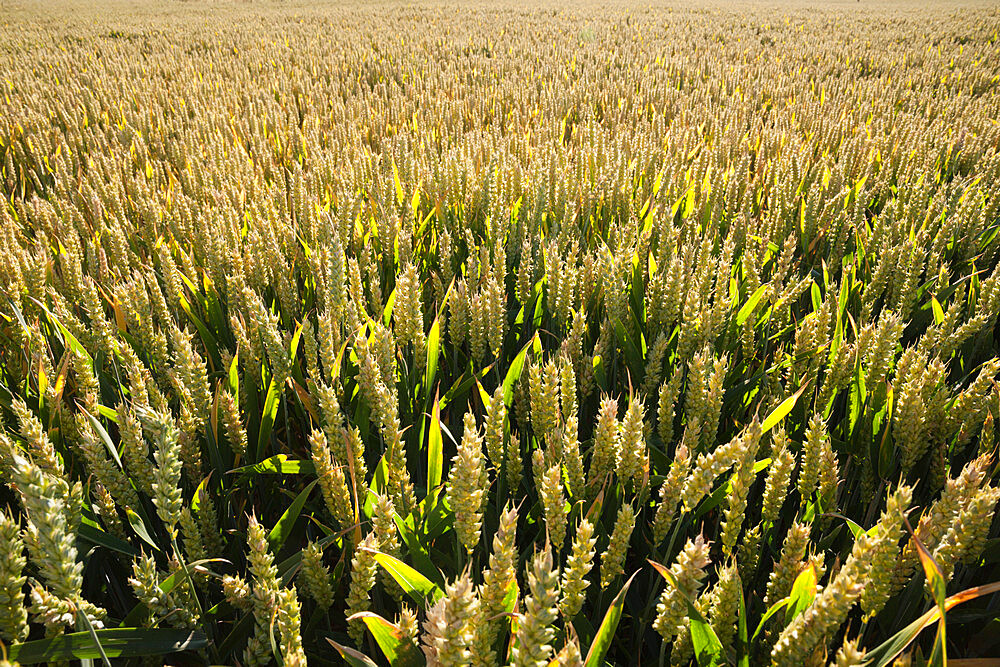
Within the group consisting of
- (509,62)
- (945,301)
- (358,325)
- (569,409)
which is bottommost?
(945,301)

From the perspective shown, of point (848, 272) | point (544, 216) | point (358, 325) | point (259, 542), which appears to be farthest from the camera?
point (544, 216)

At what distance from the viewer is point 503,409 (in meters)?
1.03

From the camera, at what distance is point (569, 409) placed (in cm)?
110

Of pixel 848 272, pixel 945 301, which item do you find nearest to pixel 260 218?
pixel 848 272

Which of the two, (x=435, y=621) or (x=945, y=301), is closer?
(x=435, y=621)

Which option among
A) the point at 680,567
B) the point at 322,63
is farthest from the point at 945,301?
the point at 322,63

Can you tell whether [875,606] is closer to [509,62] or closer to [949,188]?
[949,188]

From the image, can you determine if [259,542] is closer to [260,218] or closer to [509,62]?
[260,218]

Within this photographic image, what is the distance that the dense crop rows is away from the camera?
757 mm

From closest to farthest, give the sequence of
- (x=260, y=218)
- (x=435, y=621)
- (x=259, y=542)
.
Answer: (x=435, y=621) < (x=259, y=542) < (x=260, y=218)

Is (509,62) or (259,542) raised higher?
(509,62)

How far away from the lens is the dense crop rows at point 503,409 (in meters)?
0.76

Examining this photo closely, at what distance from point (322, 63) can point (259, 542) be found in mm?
9416

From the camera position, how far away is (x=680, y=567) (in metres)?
0.71
